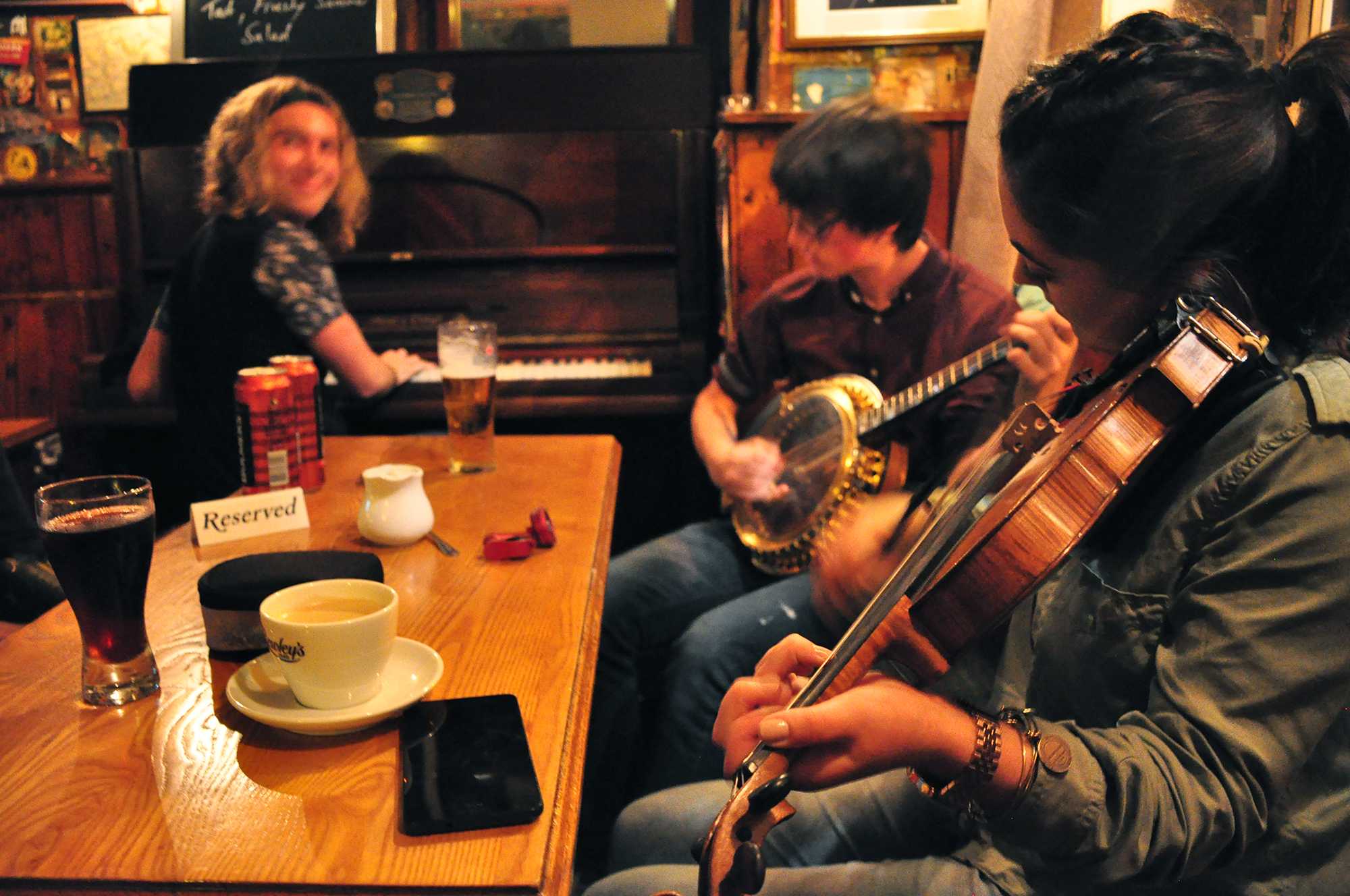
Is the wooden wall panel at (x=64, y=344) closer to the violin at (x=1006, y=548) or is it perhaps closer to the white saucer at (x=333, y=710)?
the white saucer at (x=333, y=710)

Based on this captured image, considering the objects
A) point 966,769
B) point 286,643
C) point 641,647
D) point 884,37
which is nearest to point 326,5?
point 884,37

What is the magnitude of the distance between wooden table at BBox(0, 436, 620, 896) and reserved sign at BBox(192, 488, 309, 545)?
6 cm

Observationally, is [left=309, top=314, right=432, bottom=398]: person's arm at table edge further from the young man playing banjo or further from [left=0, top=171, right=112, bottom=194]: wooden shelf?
[left=0, top=171, right=112, bottom=194]: wooden shelf

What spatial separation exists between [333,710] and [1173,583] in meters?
0.71

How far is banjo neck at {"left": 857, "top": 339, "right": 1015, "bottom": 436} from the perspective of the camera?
161cm

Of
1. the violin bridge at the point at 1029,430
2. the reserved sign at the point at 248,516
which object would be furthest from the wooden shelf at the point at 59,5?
the violin bridge at the point at 1029,430

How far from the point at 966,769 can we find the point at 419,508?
0.83 metres

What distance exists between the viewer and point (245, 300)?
204cm

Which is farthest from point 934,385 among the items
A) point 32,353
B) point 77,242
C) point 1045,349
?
point 32,353

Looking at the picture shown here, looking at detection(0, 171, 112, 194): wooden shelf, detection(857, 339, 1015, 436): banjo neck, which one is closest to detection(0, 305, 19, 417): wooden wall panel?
detection(0, 171, 112, 194): wooden shelf

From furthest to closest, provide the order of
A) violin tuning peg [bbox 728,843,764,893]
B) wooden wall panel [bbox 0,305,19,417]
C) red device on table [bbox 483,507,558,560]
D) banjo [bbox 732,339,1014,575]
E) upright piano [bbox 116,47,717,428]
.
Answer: wooden wall panel [bbox 0,305,19,417]
upright piano [bbox 116,47,717,428]
banjo [bbox 732,339,1014,575]
red device on table [bbox 483,507,558,560]
violin tuning peg [bbox 728,843,764,893]

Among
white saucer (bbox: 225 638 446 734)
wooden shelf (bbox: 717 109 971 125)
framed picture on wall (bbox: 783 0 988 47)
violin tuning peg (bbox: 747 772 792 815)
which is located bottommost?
white saucer (bbox: 225 638 446 734)

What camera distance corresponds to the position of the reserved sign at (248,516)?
1.30 m

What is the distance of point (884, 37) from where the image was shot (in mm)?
2742
